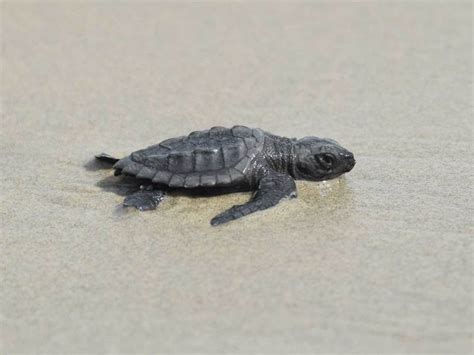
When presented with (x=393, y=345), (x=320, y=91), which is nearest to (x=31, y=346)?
(x=393, y=345)

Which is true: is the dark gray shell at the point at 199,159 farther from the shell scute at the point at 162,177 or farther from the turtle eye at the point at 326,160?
the turtle eye at the point at 326,160

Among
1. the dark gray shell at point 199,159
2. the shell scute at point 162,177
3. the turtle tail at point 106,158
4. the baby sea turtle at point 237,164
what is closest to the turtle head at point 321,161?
the baby sea turtle at point 237,164

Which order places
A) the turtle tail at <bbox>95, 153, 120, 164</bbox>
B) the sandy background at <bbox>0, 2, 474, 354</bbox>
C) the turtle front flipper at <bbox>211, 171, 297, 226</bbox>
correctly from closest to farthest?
the sandy background at <bbox>0, 2, 474, 354</bbox> → the turtle front flipper at <bbox>211, 171, 297, 226</bbox> → the turtle tail at <bbox>95, 153, 120, 164</bbox>

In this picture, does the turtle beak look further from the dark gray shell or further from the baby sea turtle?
the dark gray shell

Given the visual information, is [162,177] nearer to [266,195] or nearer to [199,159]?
[199,159]

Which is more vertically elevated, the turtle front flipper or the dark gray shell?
the dark gray shell

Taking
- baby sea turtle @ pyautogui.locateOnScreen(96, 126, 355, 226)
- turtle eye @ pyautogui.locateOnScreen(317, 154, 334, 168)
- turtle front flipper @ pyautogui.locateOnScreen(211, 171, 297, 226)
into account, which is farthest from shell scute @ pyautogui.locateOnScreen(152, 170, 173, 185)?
turtle eye @ pyautogui.locateOnScreen(317, 154, 334, 168)

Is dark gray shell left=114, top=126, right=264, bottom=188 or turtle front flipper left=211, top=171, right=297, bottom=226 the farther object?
dark gray shell left=114, top=126, right=264, bottom=188

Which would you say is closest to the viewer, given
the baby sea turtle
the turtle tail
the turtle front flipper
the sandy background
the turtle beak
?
the sandy background
